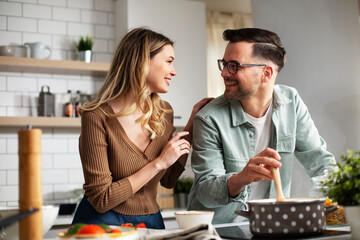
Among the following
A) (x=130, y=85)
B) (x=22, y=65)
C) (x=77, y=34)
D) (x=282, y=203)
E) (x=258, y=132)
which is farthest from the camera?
(x=77, y=34)

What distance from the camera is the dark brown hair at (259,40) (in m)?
2.24

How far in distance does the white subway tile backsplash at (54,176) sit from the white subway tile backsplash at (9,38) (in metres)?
1.19

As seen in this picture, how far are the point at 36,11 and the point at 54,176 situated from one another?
1518 mm

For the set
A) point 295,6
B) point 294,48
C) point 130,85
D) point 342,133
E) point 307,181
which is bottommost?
point 307,181

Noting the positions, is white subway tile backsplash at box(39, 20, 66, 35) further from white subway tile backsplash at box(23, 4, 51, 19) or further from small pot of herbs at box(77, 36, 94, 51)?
small pot of herbs at box(77, 36, 94, 51)

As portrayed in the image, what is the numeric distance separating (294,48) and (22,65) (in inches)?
88.5

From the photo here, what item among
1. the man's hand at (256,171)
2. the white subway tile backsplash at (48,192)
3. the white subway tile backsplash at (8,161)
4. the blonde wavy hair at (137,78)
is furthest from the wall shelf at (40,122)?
the man's hand at (256,171)

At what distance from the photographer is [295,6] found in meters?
3.04

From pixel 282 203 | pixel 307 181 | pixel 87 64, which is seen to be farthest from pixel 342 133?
pixel 87 64

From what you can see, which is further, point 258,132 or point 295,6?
point 295,6

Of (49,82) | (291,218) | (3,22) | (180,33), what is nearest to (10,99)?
(49,82)

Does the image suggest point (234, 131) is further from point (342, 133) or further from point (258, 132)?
point (342, 133)

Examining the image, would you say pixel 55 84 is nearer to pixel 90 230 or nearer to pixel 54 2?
pixel 54 2

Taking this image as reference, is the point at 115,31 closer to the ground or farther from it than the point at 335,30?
farther from it
